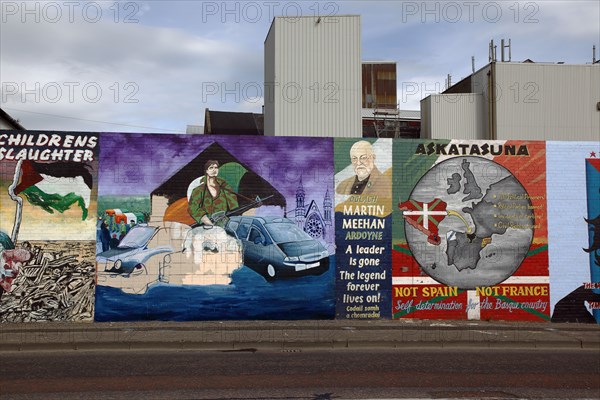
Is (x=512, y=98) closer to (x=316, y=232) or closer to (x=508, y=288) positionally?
(x=508, y=288)

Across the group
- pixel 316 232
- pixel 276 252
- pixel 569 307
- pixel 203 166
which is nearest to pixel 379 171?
pixel 316 232

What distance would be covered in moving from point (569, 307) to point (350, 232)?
236 inches

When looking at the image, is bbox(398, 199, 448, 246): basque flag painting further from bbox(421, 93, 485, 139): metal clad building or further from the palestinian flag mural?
bbox(421, 93, 485, 139): metal clad building

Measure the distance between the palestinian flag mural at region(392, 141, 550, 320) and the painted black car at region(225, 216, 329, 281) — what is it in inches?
82.7

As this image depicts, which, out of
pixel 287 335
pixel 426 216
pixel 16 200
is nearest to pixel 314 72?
pixel 426 216

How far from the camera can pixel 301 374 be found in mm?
9703

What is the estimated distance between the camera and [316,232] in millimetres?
15539

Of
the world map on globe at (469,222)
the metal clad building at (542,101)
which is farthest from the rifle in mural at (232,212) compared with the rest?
the metal clad building at (542,101)

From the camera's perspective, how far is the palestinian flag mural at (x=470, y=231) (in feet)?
51.9

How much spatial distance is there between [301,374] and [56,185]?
327 inches

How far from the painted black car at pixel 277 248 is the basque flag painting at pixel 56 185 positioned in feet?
11.5

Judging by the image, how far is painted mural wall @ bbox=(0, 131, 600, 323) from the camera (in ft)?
48.8

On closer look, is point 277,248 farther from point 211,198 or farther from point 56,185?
point 56,185

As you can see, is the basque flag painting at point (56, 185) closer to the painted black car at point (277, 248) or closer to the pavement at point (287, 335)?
the pavement at point (287, 335)
